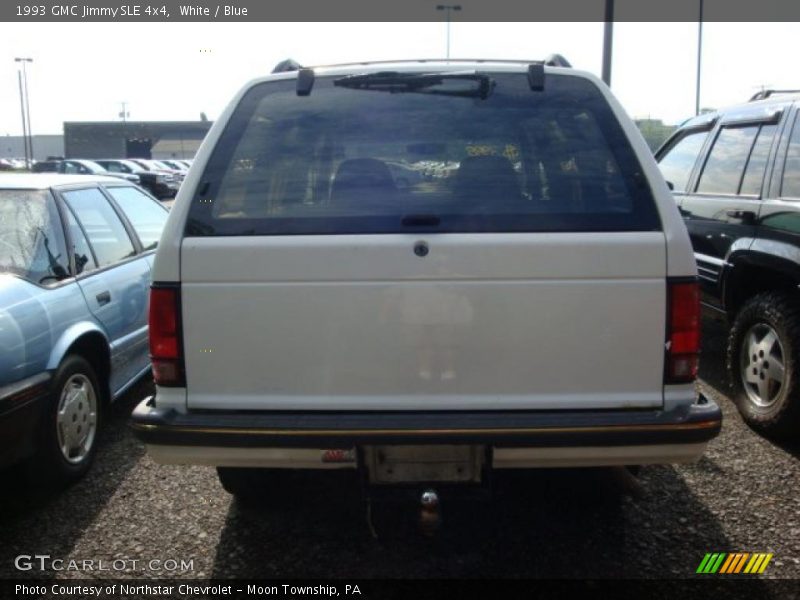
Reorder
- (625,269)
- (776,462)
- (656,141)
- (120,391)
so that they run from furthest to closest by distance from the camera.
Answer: (656,141) → (120,391) → (776,462) → (625,269)

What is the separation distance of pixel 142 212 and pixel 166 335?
3.13m

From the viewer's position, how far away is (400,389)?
2.43m

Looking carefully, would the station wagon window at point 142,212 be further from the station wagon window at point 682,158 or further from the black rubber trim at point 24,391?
the station wagon window at point 682,158

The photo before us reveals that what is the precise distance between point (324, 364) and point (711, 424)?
135 centimetres

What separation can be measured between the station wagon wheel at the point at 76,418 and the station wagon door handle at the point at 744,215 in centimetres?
393

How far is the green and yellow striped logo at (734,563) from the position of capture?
2.74m

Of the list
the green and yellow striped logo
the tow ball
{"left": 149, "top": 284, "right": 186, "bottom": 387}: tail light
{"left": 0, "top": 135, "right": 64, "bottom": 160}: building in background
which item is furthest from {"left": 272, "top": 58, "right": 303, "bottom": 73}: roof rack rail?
{"left": 0, "top": 135, "right": 64, "bottom": 160}: building in background

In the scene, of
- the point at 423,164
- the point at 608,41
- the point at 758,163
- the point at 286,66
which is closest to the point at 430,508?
the point at 423,164

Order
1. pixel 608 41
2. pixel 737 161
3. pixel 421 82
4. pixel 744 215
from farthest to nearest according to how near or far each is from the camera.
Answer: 1. pixel 608 41
2. pixel 737 161
3. pixel 744 215
4. pixel 421 82

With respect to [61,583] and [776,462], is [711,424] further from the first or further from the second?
[61,583]

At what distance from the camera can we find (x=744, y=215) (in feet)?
14.0

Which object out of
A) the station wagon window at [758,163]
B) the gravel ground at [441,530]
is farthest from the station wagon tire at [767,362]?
the station wagon window at [758,163]

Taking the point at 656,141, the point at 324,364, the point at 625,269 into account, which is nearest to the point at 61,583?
the point at 324,364

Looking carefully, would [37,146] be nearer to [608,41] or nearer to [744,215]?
[608,41]
